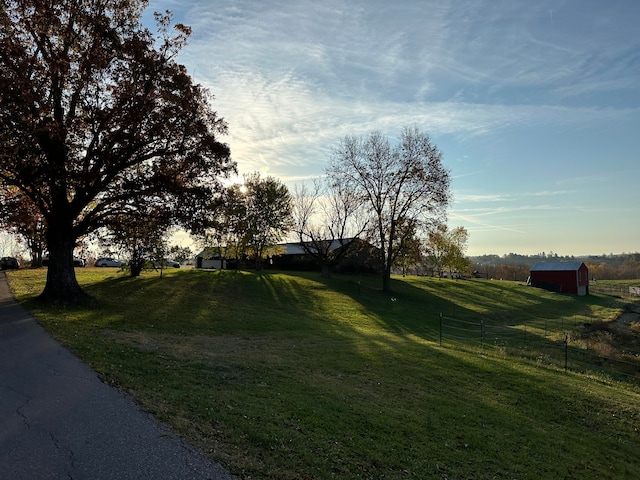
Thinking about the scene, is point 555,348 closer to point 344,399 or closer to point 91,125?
point 344,399

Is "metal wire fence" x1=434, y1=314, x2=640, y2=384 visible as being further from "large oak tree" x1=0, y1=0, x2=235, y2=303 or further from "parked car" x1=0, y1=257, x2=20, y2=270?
"parked car" x1=0, y1=257, x2=20, y2=270

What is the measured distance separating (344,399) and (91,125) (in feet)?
52.6

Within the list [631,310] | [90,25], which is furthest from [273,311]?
[631,310]

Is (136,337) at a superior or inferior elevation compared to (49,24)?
A: inferior

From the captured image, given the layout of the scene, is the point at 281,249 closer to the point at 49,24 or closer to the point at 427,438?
the point at 49,24

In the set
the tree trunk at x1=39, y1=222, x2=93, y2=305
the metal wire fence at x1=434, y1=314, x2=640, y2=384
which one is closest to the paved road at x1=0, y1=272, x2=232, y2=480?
the tree trunk at x1=39, y1=222, x2=93, y2=305

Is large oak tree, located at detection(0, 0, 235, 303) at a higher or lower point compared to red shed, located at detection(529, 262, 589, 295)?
higher

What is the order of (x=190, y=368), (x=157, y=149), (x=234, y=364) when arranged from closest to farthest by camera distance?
(x=190, y=368)
(x=234, y=364)
(x=157, y=149)

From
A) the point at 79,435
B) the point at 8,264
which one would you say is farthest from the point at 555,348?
the point at 8,264

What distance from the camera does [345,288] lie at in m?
39.2

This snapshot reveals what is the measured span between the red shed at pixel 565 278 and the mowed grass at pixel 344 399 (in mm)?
55857

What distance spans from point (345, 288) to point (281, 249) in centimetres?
1849

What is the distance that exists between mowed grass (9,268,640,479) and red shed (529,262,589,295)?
55.9 m

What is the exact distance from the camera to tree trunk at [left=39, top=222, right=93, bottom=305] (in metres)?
18.7
